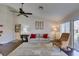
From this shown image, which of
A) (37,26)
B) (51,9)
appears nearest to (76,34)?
(51,9)

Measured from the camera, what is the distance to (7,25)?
3152 mm

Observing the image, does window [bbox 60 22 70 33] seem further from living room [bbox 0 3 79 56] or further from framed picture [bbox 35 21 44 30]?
framed picture [bbox 35 21 44 30]

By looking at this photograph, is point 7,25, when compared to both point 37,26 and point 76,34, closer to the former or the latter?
point 37,26

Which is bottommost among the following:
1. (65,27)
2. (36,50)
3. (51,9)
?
(36,50)

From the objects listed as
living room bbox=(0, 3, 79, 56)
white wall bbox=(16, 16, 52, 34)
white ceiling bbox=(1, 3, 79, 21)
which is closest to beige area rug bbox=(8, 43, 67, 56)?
living room bbox=(0, 3, 79, 56)

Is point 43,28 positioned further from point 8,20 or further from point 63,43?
point 8,20

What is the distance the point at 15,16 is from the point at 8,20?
202 mm

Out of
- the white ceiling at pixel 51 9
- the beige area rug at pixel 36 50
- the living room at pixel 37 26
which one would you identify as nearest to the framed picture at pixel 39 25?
the living room at pixel 37 26

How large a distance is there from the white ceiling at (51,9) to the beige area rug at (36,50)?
724 mm

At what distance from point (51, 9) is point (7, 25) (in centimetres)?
115

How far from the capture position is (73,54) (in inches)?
117

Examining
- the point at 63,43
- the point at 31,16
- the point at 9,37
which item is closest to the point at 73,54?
the point at 63,43

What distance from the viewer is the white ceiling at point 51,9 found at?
2.97 metres

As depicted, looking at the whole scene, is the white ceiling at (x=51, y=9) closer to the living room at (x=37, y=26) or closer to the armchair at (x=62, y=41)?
the living room at (x=37, y=26)
